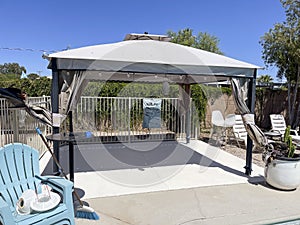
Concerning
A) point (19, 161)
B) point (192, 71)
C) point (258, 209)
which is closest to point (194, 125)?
point (192, 71)

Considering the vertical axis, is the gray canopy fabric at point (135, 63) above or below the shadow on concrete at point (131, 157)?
above

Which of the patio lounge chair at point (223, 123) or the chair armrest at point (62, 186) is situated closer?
the chair armrest at point (62, 186)

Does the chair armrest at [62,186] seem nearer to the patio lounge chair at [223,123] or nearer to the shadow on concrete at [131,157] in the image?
the shadow on concrete at [131,157]

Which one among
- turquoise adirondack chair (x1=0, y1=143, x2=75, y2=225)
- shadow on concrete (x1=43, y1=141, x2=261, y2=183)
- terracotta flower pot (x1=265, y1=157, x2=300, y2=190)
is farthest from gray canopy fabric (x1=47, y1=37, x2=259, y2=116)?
shadow on concrete (x1=43, y1=141, x2=261, y2=183)

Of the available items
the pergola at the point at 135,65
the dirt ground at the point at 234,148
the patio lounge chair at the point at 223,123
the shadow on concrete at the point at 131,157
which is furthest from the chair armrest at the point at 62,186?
the patio lounge chair at the point at 223,123

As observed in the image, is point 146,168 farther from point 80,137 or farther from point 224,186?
point 80,137

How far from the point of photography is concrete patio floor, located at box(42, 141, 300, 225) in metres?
3.12

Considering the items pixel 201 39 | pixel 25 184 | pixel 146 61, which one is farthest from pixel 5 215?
pixel 201 39

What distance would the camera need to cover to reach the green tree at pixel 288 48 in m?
9.07

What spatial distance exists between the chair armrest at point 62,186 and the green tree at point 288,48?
9610 millimetres

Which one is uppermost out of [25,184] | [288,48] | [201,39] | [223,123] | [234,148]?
[201,39]

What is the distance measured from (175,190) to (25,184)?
7.78 ft

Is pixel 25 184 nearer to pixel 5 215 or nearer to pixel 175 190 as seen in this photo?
pixel 5 215

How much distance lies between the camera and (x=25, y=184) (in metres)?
2.72
